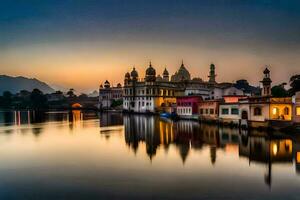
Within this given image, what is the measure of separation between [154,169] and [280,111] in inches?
691

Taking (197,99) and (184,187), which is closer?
(184,187)

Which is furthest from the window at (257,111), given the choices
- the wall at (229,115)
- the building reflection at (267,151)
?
the building reflection at (267,151)

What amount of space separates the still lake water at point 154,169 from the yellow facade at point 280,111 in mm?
4239

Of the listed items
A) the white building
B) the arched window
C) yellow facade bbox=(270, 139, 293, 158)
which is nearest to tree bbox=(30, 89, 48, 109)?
the white building

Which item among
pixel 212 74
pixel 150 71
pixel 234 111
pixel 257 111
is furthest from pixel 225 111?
pixel 212 74

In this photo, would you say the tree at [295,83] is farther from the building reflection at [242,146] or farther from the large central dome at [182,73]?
the large central dome at [182,73]

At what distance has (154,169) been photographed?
14.4m

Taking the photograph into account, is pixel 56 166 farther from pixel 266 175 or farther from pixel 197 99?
pixel 197 99

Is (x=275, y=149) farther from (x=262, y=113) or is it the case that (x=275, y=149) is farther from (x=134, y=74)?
(x=134, y=74)

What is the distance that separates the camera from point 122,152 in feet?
63.0

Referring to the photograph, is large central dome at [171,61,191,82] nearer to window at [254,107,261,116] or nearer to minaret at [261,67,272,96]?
minaret at [261,67,272,96]

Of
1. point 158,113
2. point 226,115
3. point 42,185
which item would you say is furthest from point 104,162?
point 158,113

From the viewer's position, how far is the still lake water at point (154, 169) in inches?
429

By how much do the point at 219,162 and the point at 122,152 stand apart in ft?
20.0
